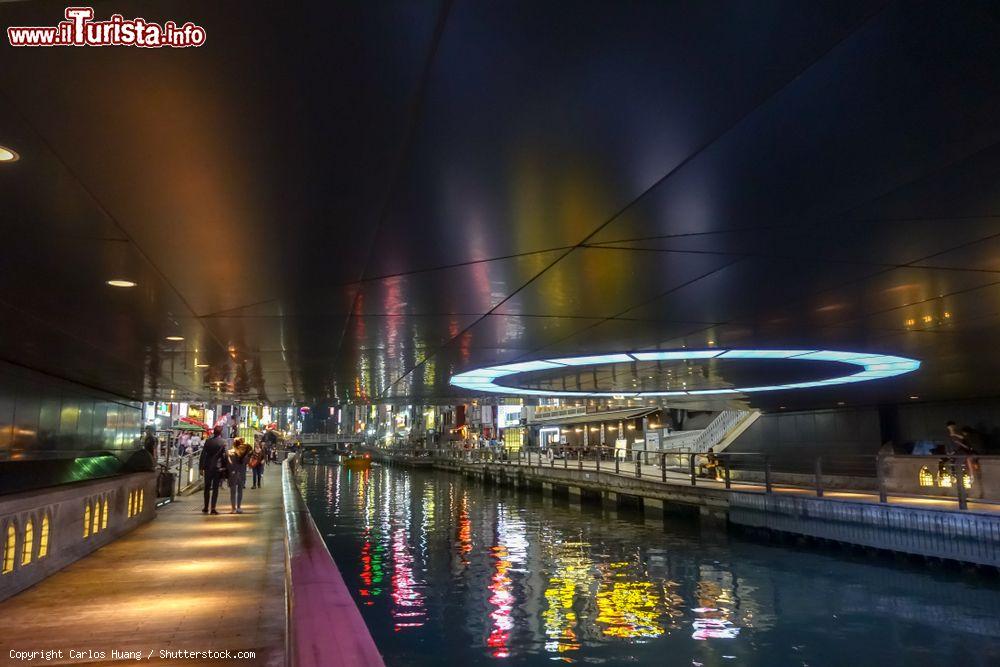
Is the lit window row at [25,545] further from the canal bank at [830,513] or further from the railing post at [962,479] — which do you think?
the railing post at [962,479]

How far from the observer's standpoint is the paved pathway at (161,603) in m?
6.25

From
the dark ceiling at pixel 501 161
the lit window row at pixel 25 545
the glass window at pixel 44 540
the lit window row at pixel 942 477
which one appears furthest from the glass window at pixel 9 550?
the lit window row at pixel 942 477

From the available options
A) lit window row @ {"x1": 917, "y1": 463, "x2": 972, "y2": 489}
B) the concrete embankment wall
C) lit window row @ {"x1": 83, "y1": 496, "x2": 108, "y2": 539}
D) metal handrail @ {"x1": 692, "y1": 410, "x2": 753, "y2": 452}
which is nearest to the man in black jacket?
the concrete embankment wall

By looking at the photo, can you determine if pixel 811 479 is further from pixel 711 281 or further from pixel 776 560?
pixel 711 281

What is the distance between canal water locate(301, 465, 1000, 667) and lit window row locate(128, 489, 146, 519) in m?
4.34

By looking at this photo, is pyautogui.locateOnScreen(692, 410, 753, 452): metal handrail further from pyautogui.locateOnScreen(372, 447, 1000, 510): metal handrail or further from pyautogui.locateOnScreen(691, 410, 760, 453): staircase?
pyautogui.locateOnScreen(372, 447, 1000, 510): metal handrail

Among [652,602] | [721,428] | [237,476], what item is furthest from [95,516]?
[721,428]

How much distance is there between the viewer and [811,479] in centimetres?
2130

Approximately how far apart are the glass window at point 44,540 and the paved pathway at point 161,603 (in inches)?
13.4

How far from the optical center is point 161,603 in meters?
7.81

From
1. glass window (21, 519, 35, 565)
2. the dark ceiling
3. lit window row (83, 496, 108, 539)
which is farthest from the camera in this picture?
lit window row (83, 496, 108, 539)

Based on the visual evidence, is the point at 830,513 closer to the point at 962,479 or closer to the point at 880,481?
the point at 880,481

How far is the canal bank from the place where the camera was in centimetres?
1429

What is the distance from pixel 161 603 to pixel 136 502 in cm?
758
